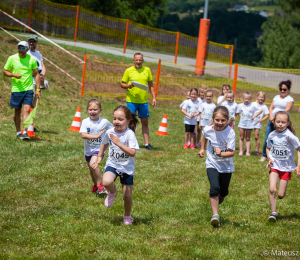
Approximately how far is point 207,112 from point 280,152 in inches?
198

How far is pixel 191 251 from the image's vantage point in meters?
4.79

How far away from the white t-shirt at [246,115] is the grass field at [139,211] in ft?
4.32

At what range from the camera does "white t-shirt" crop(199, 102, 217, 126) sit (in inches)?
437

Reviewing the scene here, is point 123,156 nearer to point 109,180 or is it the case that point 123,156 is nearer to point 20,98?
point 109,180

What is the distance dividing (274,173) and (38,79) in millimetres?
6361

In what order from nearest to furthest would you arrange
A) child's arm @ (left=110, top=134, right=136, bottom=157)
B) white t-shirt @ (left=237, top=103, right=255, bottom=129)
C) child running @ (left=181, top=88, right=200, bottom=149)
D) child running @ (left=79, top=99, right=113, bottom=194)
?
child's arm @ (left=110, top=134, right=136, bottom=157) < child running @ (left=79, top=99, right=113, bottom=194) < white t-shirt @ (left=237, top=103, right=255, bottom=129) < child running @ (left=181, top=88, right=200, bottom=149)

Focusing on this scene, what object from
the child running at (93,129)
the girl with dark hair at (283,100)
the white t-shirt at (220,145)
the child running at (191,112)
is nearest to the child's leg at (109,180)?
the child running at (93,129)

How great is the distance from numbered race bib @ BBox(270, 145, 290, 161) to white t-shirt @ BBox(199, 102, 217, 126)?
487 cm

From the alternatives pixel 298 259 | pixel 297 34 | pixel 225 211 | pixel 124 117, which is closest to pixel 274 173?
pixel 225 211

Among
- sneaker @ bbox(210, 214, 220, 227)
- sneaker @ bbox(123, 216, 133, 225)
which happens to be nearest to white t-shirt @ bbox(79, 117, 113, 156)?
sneaker @ bbox(123, 216, 133, 225)

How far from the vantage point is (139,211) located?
20.2ft

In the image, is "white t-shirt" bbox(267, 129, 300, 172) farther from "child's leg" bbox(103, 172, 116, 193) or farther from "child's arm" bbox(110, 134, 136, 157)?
"child's leg" bbox(103, 172, 116, 193)

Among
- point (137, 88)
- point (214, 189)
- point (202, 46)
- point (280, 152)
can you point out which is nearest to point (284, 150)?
point (280, 152)

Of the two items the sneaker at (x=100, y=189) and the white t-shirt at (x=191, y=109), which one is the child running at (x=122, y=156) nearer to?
the sneaker at (x=100, y=189)
